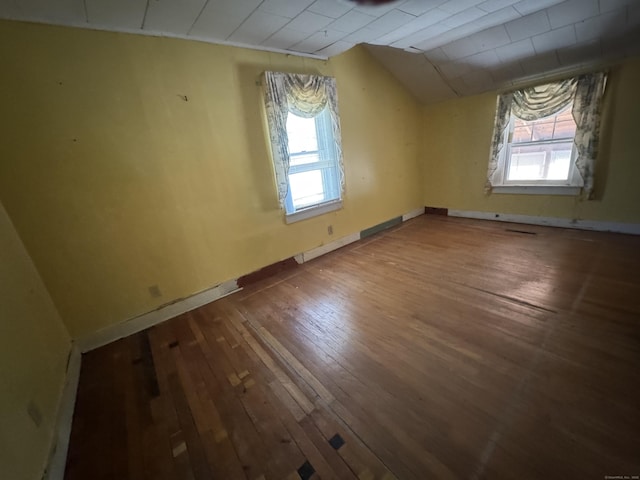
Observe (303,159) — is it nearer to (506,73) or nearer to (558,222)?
(506,73)

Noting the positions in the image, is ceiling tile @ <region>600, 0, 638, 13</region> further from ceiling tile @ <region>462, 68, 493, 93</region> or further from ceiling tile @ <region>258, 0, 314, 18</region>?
ceiling tile @ <region>258, 0, 314, 18</region>

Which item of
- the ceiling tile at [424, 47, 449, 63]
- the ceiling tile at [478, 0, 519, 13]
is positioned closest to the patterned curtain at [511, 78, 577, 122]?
the ceiling tile at [424, 47, 449, 63]

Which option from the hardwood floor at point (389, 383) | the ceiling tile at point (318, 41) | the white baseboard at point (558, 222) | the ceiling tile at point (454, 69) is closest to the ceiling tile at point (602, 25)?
the ceiling tile at point (454, 69)

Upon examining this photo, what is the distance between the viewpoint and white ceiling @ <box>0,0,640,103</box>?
1775mm

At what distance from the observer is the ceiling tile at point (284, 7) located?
182 cm

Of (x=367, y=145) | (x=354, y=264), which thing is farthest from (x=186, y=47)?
(x=354, y=264)

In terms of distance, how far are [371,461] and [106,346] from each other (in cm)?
229

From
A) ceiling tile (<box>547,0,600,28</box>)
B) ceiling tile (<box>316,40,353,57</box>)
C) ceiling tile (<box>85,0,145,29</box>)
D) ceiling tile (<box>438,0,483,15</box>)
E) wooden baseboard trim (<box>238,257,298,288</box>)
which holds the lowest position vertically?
wooden baseboard trim (<box>238,257,298,288</box>)

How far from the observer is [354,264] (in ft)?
10.4

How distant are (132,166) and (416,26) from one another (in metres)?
2.88

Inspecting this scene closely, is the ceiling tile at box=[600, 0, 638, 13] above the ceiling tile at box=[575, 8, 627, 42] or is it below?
above

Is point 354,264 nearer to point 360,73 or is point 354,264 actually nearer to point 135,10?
point 360,73

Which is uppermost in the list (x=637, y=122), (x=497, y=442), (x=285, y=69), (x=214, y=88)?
(x=285, y=69)

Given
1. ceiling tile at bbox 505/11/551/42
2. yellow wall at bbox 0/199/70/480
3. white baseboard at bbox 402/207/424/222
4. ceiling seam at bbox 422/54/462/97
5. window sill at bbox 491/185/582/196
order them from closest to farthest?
yellow wall at bbox 0/199/70/480
ceiling tile at bbox 505/11/551/42
window sill at bbox 491/185/582/196
ceiling seam at bbox 422/54/462/97
white baseboard at bbox 402/207/424/222
